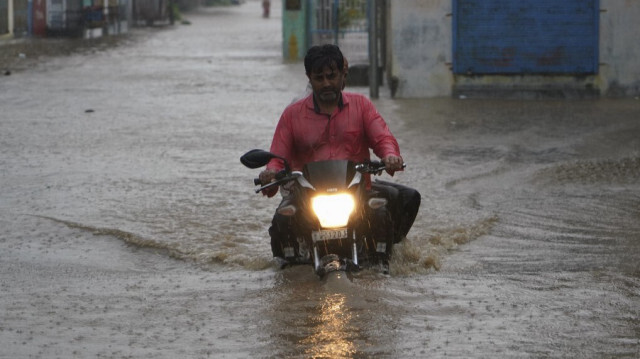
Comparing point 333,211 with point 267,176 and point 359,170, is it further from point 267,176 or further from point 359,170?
point 267,176

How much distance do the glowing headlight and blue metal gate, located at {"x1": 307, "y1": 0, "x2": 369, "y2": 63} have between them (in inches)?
815

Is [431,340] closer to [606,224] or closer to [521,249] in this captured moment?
[521,249]

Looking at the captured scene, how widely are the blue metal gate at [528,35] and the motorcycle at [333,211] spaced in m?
11.7

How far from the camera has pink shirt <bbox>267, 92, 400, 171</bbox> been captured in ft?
23.0

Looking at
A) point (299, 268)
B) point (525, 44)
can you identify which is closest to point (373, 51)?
point (525, 44)

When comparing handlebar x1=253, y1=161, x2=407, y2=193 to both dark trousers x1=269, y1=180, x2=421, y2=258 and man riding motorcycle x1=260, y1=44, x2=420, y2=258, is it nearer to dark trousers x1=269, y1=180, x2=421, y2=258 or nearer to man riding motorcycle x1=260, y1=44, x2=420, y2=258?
man riding motorcycle x1=260, y1=44, x2=420, y2=258

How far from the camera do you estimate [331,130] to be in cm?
700

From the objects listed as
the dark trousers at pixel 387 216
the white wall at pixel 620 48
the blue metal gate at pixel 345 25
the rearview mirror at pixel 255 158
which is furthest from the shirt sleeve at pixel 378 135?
the blue metal gate at pixel 345 25

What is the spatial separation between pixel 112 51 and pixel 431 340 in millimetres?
28135

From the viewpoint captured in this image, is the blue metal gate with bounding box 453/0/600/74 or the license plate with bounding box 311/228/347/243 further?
the blue metal gate with bounding box 453/0/600/74

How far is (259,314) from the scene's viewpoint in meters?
6.48

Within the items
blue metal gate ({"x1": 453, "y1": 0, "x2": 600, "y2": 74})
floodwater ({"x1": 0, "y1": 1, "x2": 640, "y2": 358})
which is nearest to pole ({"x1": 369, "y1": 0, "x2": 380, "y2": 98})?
blue metal gate ({"x1": 453, "y1": 0, "x2": 600, "y2": 74})

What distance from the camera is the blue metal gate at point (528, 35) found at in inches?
716

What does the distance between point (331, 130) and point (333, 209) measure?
0.65m
